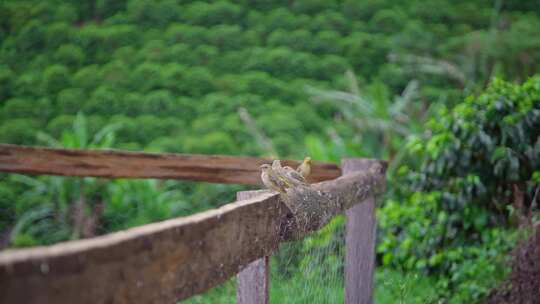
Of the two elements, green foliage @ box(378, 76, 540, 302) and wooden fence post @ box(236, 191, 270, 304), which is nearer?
wooden fence post @ box(236, 191, 270, 304)

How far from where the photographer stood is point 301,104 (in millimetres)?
10430

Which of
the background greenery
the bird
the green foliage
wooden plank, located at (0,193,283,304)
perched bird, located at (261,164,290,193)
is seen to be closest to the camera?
wooden plank, located at (0,193,283,304)

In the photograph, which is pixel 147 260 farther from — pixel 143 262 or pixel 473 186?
pixel 473 186

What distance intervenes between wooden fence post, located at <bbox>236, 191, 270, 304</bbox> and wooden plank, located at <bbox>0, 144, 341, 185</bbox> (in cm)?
202

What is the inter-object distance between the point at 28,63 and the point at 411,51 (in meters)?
5.84

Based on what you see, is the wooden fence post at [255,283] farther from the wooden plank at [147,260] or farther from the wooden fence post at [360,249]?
the wooden fence post at [360,249]

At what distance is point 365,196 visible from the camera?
4.21 m

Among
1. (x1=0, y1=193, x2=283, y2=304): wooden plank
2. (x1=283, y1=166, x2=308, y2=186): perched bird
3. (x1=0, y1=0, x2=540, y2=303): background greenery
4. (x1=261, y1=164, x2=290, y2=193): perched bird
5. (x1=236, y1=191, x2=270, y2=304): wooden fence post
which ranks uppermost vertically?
(x1=0, y1=193, x2=283, y2=304): wooden plank

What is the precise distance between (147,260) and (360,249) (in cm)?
306

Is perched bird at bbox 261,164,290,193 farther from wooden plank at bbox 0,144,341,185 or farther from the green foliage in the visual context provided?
Result: the green foliage

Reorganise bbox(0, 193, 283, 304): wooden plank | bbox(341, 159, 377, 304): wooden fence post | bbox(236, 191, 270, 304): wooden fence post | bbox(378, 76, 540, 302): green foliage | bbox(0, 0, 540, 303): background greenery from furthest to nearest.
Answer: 1. bbox(0, 0, 540, 303): background greenery
2. bbox(378, 76, 540, 302): green foliage
3. bbox(341, 159, 377, 304): wooden fence post
4. bbox(236, 191, 270, 304): wooden fence post
5. bbox(0, 193, 283, 304): wooden plank

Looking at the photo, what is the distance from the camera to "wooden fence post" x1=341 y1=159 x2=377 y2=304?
4242mm

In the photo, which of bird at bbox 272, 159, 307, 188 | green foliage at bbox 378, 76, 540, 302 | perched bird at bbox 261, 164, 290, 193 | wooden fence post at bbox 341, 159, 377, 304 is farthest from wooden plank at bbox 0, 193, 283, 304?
green foliage at bbox 378, 76, 540, 302

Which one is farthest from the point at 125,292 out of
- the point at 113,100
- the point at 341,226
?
the point at 113,100
